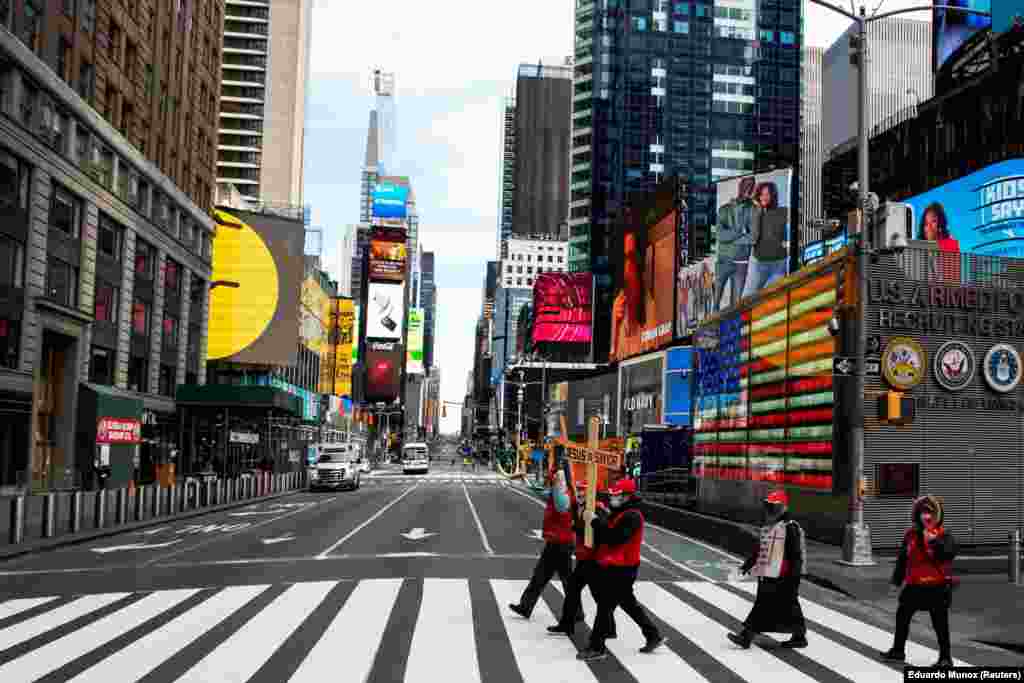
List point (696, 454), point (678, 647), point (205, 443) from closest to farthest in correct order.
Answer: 1. point (678, 647)
2. point (696, 454)
3. point (205, 443)

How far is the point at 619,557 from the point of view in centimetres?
1087

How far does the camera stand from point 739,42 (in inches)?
6073

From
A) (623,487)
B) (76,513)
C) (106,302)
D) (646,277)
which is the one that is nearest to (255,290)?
(106,302)

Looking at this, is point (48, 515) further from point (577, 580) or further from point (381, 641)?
point (577, 580)

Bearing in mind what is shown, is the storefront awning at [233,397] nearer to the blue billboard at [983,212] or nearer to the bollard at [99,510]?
the bollard at [99,510]

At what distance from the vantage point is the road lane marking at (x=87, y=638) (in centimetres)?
994

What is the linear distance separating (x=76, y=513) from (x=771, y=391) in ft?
59.8

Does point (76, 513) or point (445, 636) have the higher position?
point (445, 636)

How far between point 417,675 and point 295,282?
219 feet

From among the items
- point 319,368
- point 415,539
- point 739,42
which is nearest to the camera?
point 415,539

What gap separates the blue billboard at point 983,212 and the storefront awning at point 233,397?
35.0 m

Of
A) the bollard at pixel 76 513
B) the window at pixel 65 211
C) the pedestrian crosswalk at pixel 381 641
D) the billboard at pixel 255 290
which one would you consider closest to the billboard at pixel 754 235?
the billboard at pixel 255 290

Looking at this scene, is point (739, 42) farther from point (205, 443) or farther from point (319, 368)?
point (205, 443)

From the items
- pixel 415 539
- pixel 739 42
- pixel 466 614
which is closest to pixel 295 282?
pixel 415 539
